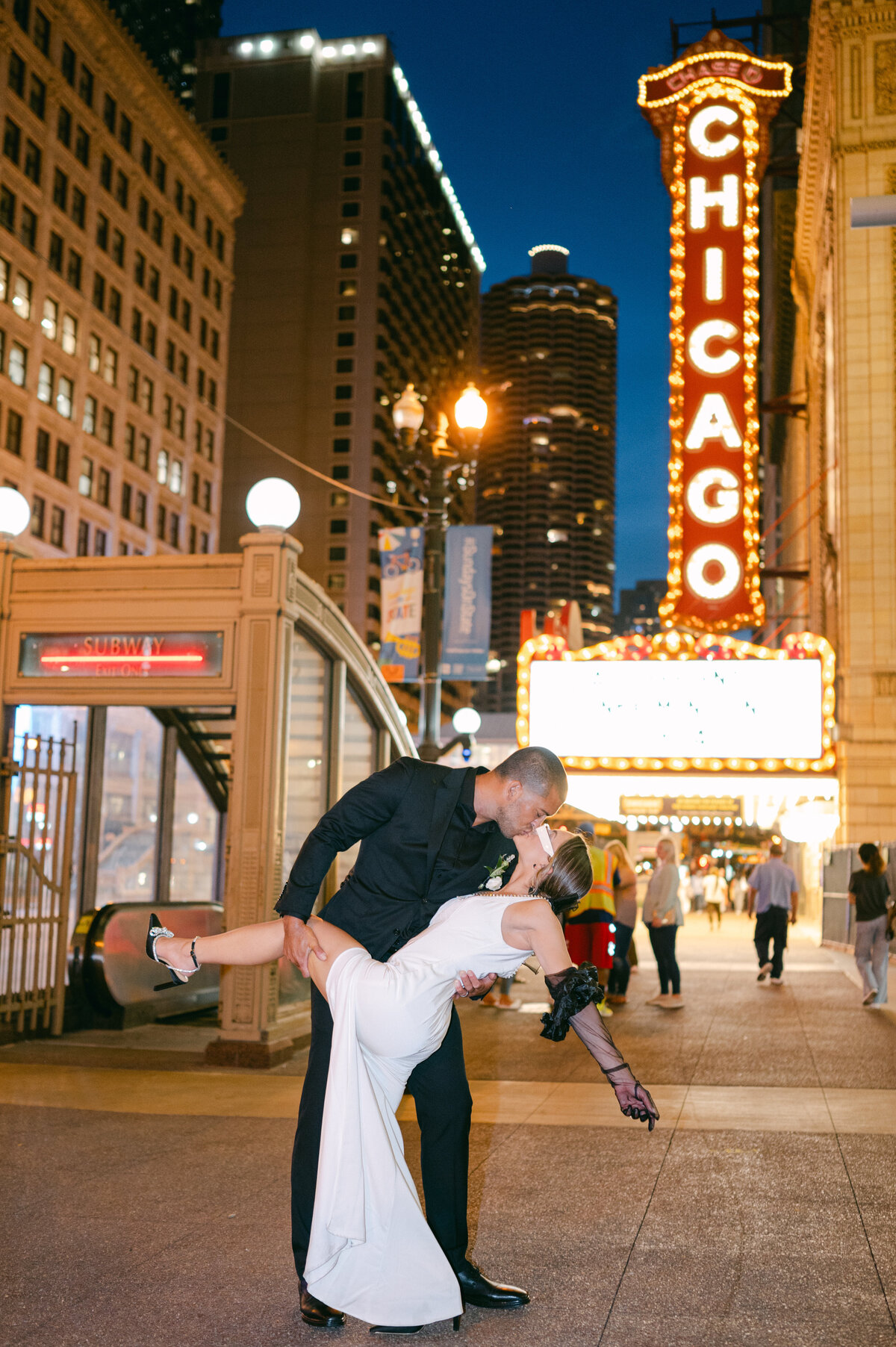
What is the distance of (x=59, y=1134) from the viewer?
6.74 metres

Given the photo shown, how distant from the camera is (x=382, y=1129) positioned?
13.4 feet

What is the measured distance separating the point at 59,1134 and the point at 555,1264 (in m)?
3.33

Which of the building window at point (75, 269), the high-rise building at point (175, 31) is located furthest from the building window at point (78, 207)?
the high-rise building at point (175, 31)

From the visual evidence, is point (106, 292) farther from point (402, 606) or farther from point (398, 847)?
point (398, 847)

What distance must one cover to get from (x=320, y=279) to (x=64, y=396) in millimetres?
48428

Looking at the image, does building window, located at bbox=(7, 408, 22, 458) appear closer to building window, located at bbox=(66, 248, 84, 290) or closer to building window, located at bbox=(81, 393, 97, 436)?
building window, located at bbox=(81, 393, 97, 436)

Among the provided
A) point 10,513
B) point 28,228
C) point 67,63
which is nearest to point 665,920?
point 10,513

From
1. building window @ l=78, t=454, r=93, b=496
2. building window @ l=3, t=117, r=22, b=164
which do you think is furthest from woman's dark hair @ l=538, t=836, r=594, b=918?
building window @ l=78, t=454, r=93, b=496

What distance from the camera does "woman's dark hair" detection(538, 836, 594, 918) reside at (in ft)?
14.1

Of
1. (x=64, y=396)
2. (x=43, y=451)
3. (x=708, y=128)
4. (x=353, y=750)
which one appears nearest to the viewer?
(x=353, y=750)

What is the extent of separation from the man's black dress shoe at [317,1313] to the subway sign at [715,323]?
717 inches

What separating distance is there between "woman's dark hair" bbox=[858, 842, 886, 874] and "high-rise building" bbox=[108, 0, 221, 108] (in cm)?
11700

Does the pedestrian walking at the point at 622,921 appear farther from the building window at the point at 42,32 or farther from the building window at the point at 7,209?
the building window at the point at 42,32

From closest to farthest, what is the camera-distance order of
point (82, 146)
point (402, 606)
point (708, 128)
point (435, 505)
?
point (435, 505)
point (402, 606)
point (708, 128)
point (82, 146)
